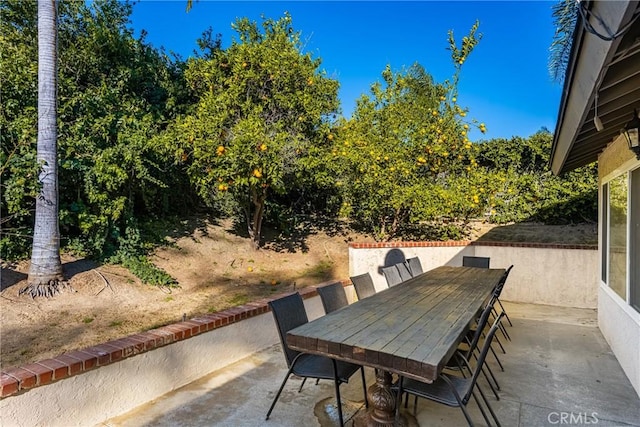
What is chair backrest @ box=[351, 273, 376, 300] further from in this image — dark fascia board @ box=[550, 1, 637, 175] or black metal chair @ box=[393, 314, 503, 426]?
dark fascia board @ box=[550, 1, 637, 175]

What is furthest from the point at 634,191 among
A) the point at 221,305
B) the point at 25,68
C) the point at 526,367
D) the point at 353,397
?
the point at 25,68

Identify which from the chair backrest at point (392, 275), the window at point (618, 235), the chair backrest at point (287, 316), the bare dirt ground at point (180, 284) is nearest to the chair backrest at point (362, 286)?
the chair backrest at point (392, 275)

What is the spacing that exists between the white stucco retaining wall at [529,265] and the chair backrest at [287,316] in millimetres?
4511

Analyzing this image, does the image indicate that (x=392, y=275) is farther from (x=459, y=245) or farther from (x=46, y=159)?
(x=46, y=159)

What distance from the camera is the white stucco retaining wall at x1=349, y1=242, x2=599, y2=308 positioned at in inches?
289

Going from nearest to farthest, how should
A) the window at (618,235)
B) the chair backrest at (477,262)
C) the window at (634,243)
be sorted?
the window at (634,243)
the window at (618,235)
the chair backrest at (477,262)

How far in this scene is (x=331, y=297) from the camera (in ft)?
12.8

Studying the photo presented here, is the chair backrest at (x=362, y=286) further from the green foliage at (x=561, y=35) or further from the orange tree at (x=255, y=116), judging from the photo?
the green foliage at (x=561, y=35)

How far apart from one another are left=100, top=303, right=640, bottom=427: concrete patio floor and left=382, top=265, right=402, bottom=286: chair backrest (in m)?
1.48

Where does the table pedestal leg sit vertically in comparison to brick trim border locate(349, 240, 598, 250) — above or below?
below

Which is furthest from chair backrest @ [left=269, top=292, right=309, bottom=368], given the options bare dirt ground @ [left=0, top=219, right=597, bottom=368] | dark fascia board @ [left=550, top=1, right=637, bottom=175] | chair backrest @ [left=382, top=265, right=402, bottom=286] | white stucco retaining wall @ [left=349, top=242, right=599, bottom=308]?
white stucco retaining wall @ [left=349, top=242, right=599, bottom=308]

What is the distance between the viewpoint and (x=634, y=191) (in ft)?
13.1

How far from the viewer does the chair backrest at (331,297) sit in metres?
3.78

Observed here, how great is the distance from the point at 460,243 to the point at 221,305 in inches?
213
